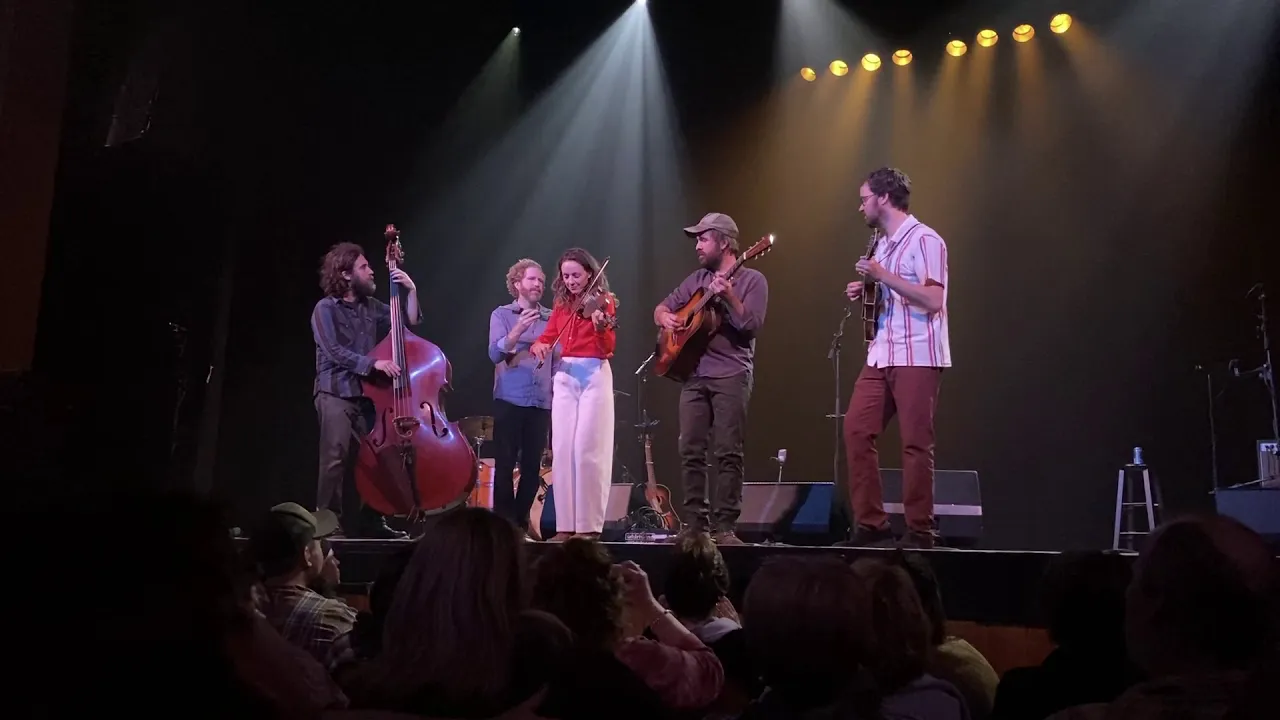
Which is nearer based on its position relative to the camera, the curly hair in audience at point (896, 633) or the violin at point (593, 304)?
the curly hair in audience at point (896, 633)

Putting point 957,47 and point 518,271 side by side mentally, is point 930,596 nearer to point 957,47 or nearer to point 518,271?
point 518,271

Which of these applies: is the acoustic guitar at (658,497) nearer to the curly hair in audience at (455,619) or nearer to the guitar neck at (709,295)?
the guitar neck at (709,295)

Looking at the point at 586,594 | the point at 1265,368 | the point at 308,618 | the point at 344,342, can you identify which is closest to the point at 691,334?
the point at 344,342

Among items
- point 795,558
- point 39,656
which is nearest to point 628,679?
point 795,558

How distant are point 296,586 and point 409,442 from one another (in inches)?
112

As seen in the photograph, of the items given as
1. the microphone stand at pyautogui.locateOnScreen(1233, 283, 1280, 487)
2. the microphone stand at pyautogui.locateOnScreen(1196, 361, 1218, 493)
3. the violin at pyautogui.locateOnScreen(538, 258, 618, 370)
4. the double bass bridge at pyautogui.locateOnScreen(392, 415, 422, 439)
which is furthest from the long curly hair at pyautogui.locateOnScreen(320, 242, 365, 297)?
the microphone stand at pyautogui.locateOnScreen(1196, 361, 1218, 493)

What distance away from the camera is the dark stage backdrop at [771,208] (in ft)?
25.3

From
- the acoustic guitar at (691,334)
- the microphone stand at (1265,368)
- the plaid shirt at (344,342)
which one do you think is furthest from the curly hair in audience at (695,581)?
the microphone stand at (1265,368)

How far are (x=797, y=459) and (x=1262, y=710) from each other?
8.54 m

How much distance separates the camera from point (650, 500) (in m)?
9.42

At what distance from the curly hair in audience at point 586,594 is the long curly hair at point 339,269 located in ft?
14.7

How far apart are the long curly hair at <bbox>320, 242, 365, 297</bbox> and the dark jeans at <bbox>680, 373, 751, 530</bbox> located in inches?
A: 97.4

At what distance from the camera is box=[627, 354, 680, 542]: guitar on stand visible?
902 centimetres

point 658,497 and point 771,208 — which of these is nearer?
point 658,497
